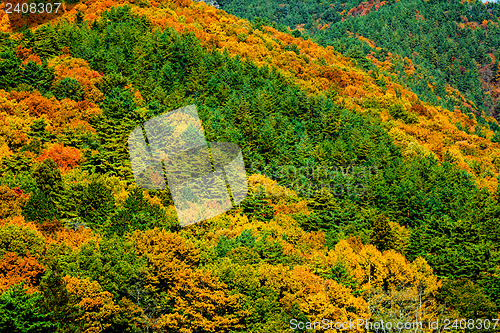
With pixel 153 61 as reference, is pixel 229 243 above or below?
below

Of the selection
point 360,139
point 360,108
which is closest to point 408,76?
point 360,108

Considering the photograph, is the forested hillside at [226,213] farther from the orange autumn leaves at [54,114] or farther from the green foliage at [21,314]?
the orange autumn leaves at [54,114]

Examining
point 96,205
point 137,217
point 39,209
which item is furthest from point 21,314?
point 96,205

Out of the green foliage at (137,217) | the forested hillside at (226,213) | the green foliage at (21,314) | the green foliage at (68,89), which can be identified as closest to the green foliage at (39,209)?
the forested hillside at (226,213)

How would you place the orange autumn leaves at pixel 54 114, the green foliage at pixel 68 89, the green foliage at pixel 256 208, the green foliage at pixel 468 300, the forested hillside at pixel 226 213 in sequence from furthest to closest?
1. the green foliage at pixel 68 89
2. the green foliage at pixel 256 208
3. the orange autumn leaves at pixel 54 114
4. the green foliage at pixel 468 300
5. the forested hillside at pixel 226 213

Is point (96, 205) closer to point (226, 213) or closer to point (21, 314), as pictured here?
point (226, 213)

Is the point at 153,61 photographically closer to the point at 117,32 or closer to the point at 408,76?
the point at 117,32

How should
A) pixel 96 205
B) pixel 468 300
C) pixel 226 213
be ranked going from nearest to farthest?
1. pixel 468 300
2. pixel 96 205
3. pixel 226 213
